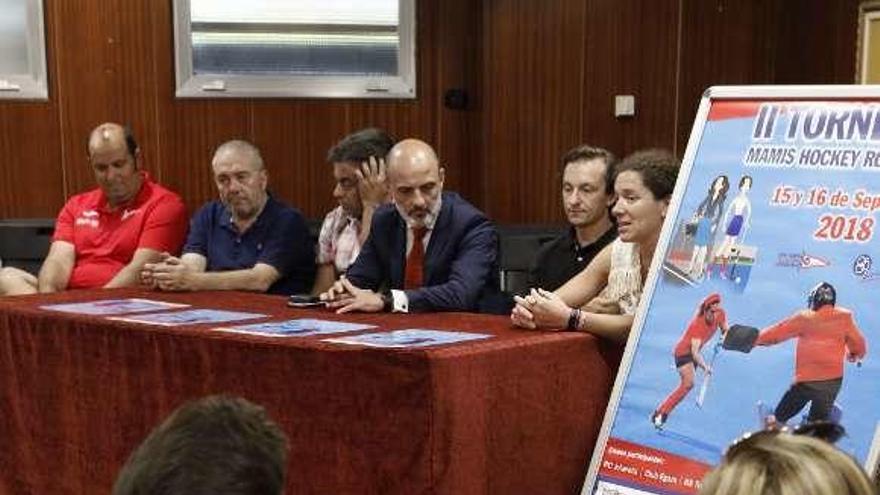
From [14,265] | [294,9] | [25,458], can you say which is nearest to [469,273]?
[25,458]

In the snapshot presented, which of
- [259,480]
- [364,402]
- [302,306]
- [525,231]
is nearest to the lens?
[259,480]

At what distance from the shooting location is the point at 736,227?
215cm

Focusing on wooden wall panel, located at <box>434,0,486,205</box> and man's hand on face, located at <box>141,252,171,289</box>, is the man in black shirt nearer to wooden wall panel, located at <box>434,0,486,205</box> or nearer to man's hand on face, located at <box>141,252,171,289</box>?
man's hand on face, located at <box>141,252,171,289</box>

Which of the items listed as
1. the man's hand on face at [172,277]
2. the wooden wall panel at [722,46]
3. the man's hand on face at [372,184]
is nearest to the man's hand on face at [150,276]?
the man's hand on face at [172,277]

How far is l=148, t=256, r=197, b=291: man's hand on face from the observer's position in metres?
3.00

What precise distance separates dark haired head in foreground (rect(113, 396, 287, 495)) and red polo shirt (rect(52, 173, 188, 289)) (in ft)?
8.71

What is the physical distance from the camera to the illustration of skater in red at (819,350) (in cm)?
190

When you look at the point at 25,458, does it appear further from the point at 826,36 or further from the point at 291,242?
the point at 826,36

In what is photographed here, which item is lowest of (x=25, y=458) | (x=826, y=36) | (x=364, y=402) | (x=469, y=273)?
(x=25, y=458)

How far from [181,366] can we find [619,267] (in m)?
1.06

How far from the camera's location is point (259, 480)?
0.93 meters

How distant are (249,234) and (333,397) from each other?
141cm

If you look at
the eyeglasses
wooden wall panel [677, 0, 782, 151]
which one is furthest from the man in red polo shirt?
the eyeglasses

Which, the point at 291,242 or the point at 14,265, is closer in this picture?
the point at 291,242
